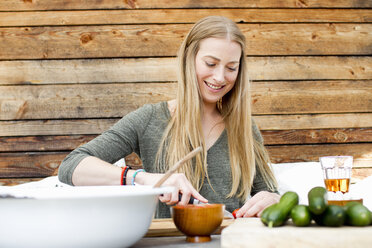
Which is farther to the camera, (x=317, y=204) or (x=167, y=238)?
(x=167, y=238)

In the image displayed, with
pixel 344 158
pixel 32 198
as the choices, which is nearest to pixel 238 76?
pixel 344 158

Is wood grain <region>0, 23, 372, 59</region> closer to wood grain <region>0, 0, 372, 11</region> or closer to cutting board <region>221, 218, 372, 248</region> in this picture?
wood grain <region>0, 0, 372, 11</region>

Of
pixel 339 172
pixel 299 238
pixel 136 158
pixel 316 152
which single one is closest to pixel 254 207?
pixel 339 172

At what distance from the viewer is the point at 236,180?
1.82 meters

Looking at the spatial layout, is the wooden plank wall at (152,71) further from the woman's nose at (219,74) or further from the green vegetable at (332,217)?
the green vegetable at (332,217)

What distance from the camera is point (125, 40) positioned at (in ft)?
8.14

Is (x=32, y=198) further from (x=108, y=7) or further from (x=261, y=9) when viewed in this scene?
(x=261, y=9)

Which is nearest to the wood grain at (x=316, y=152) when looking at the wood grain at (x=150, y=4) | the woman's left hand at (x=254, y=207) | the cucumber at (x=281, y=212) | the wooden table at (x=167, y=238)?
the wood grain at (x=150, y=4)

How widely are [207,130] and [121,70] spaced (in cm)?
79

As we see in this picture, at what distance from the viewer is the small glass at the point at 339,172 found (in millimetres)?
1255

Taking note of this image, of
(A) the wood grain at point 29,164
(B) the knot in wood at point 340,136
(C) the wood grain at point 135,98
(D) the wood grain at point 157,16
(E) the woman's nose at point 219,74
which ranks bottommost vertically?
(A) the wood grain at point 29,164

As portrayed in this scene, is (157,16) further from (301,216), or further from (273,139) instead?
(301,216)

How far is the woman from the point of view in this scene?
172cm

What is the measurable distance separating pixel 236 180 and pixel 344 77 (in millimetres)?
1190
